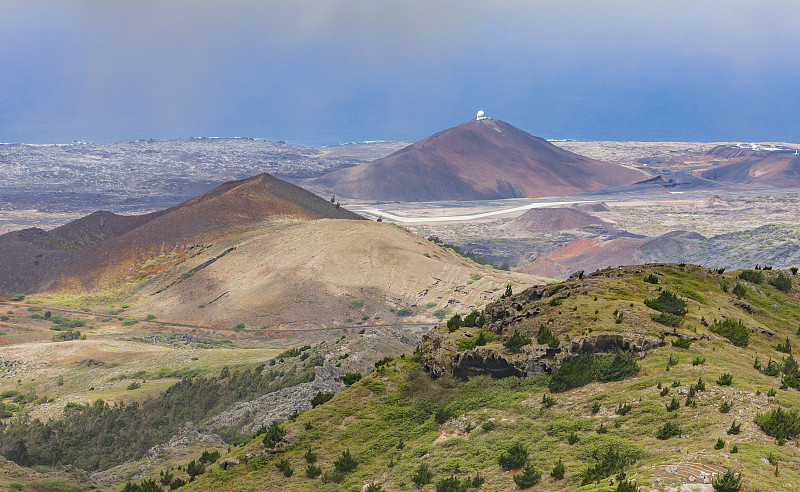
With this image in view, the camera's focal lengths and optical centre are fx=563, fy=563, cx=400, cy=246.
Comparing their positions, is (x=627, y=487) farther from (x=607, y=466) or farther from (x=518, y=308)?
(x=518, y=308)

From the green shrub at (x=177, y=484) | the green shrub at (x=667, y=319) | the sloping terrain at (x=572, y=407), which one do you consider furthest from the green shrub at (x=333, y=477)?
the green shrub at (x=667, y=319)

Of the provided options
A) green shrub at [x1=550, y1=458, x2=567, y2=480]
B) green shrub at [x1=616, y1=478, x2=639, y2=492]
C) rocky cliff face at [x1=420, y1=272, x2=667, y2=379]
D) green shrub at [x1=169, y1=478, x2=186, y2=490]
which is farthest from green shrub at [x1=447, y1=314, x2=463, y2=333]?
green shrub at [x1=616, y1=478, x2=639, y2=492]

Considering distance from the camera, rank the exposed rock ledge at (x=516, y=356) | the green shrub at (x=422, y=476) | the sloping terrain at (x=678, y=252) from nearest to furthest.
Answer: the green shrub at (x=422, y=476) < the exposed rock ledge at (x=516, y=356) < the sloping terrain at (x=678, y=252)

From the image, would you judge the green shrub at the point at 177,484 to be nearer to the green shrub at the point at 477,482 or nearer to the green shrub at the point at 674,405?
the green shrub at the point at 477,482

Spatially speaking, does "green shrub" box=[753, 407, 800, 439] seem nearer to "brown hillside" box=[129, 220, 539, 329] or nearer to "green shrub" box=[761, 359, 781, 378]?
"green shrub" box=[761, 359, 781, 378]

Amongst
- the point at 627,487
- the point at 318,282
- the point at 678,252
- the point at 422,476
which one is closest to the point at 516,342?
the point at 422,476

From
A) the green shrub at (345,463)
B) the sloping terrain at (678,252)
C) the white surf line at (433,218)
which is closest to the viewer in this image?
the green shrub at (345,463)
